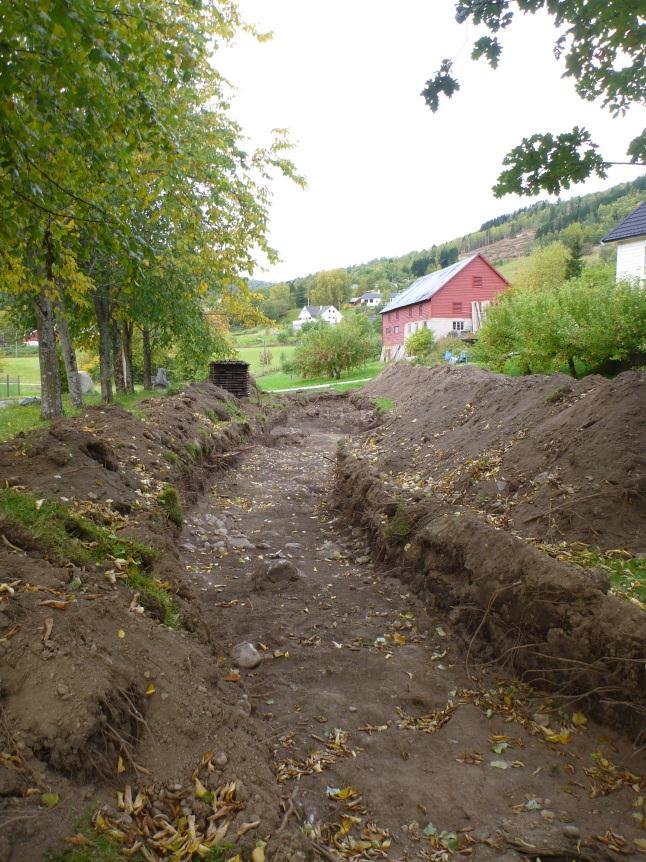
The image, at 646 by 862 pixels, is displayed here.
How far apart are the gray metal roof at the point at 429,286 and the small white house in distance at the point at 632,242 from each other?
1747 cm

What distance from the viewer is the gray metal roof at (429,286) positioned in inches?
1510

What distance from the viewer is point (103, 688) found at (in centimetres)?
268

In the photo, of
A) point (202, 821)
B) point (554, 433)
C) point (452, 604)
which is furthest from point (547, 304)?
point (202, 821)

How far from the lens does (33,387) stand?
35312mm

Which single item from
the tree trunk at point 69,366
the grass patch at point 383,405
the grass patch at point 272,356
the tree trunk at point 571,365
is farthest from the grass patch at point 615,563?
the grass patch at point 272,356

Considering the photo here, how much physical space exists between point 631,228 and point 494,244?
133392mm

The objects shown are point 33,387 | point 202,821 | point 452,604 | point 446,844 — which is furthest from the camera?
point 33,387

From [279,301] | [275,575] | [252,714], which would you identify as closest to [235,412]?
[275,575]

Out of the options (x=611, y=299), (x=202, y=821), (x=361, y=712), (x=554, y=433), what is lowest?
(x=361, y=712)

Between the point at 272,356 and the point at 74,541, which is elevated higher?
the point at 272,356

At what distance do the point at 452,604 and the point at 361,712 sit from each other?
1584 millimetres

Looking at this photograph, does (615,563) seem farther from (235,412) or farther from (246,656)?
(235,412)

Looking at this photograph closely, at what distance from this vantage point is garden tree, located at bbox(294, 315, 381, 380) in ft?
113

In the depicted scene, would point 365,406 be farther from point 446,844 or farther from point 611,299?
point 446,844
